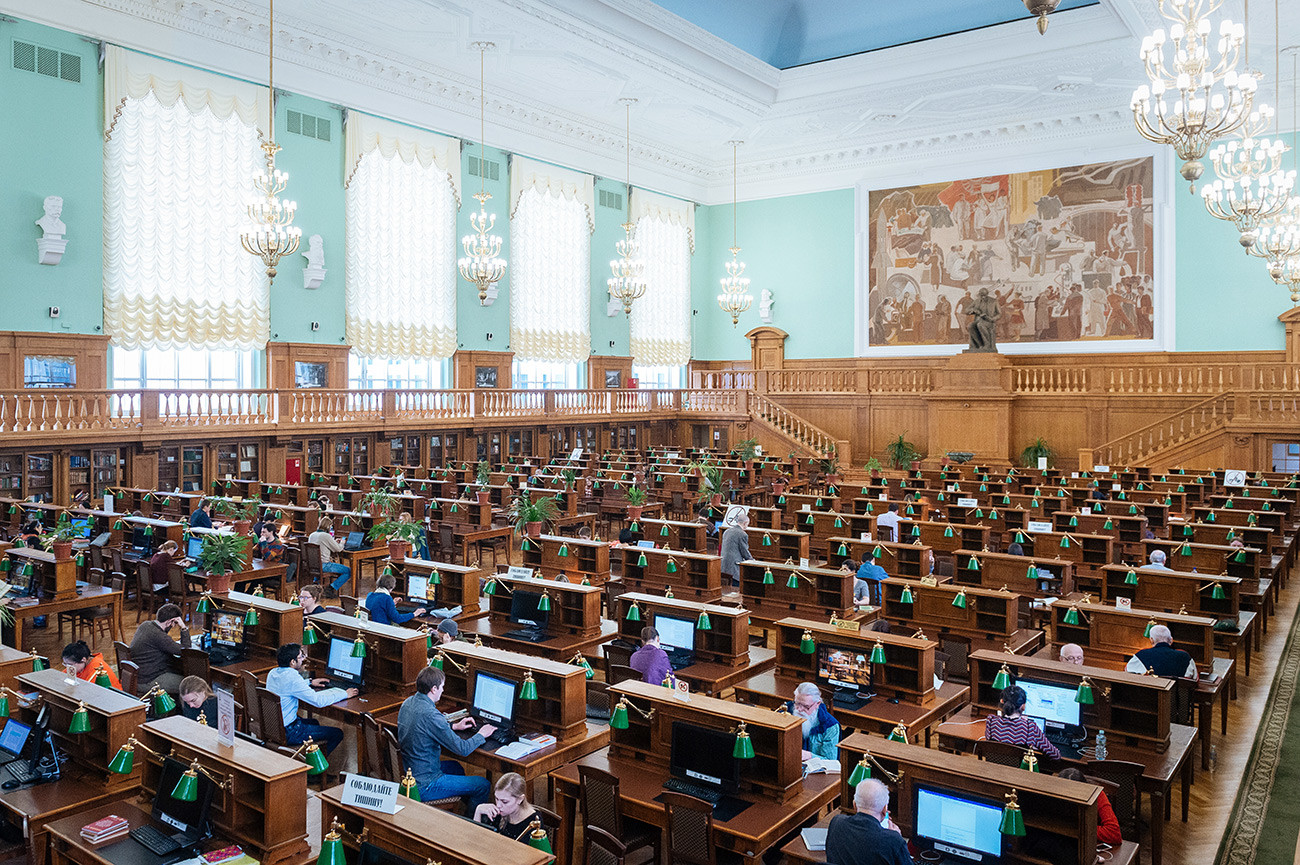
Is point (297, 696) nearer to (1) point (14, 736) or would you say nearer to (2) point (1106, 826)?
(1) point (14, 736)

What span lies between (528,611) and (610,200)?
23788mm

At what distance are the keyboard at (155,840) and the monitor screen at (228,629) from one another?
11.1 feet

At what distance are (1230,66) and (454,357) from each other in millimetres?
19771

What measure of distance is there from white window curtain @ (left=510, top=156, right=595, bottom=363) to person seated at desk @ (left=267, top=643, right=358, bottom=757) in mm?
20794

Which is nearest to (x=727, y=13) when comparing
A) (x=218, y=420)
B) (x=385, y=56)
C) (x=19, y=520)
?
(x=385, y=56)

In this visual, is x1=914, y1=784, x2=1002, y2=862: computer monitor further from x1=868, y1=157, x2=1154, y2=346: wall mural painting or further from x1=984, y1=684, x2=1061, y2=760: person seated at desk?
x1=868, y1=157, x2=1154, y2=346: wall mural painting

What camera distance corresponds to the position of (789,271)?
3269 centimetres

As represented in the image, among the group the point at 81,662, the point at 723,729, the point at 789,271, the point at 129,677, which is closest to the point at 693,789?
the point at 723,729

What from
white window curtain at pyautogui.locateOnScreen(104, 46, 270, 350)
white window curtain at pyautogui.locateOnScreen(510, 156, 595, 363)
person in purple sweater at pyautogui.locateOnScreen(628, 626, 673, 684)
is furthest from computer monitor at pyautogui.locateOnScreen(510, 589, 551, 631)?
white window curtain at pyautogui.locateOnScreen(510, 156, 595, 363)

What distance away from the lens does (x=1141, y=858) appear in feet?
20.4

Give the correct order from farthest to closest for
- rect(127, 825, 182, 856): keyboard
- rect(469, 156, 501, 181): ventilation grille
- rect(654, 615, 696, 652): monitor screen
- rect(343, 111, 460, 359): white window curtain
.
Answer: rect(469, 156, 501, 181): ventilation grille
rect(343, 111, 460, 359): white window curtain
rect(654, 615, 696, 652): monitor screen
rect(127, 825, 182, 856): keyboard

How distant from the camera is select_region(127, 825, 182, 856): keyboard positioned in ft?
15.6

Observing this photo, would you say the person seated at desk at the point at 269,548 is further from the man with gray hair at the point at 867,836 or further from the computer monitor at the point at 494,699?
the man with gray hair at the point at 867,836

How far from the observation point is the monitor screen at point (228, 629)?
8312 mm
